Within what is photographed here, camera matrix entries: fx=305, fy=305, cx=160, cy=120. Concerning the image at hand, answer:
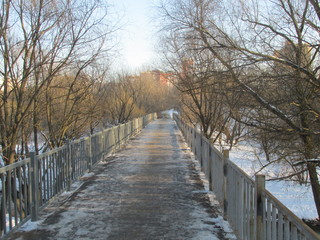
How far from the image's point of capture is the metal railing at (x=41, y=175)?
3.99 metres

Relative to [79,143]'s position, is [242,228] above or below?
below

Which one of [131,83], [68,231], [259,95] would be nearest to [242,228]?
[68,231]

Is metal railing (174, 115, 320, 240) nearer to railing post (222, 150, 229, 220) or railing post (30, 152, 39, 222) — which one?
railing post (222, 150, 229, 220)

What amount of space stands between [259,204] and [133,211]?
105 inches

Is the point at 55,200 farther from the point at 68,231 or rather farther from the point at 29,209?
the point at 68,231

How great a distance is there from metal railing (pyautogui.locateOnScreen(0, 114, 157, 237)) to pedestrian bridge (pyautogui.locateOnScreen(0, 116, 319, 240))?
0.04 ft

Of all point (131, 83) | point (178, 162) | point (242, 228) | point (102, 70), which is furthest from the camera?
point (131, 83)

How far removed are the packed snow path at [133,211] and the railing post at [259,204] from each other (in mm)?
1253

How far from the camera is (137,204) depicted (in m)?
5.45

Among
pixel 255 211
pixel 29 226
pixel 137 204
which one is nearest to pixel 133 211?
pixel 137 204

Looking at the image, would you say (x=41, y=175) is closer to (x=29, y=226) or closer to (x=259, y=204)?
(x=29, y=226)

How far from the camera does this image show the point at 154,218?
4.73 meters

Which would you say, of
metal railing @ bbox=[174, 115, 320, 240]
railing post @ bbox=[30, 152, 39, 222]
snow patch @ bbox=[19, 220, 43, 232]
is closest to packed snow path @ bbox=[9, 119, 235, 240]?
Result: snow patch @ bbox=[19, 220, 43, 232]

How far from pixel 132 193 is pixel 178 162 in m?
4.17
